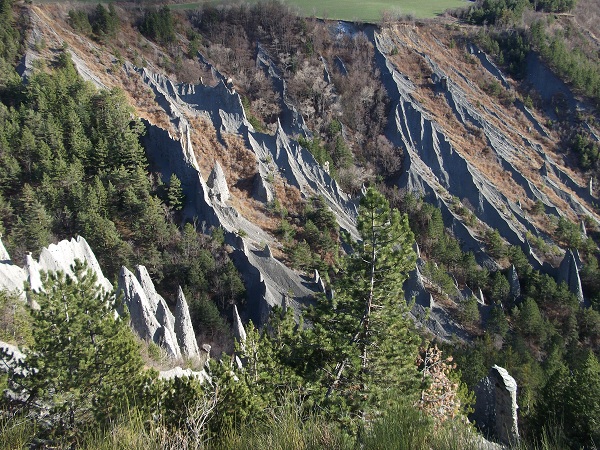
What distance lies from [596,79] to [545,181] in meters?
22.9

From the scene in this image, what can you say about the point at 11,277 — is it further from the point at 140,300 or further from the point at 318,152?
the point at 318,152

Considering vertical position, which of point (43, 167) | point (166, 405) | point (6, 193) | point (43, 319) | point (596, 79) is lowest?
point (6, 193)

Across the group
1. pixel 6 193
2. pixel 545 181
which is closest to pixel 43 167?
pixel 6 193

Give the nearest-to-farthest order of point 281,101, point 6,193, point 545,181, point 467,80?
point 6,193 → point 545,181 → point 281,101 → point 467,80

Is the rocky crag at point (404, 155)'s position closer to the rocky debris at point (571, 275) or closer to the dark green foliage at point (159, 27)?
the rocky debris at point (571, 275)

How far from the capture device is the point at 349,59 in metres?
57.8

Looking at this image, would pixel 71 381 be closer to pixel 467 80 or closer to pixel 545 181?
pixel 545 181

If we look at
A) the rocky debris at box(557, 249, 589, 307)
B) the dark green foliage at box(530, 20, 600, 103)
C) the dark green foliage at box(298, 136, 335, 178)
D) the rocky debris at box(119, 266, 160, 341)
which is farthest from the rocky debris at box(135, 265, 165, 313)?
the dark green foliage at box(530, 20, 600, 103)

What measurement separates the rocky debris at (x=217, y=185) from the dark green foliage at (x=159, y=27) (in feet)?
106

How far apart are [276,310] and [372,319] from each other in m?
2.35

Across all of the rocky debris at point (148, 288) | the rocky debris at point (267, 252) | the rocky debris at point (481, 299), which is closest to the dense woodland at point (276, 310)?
the rocky debris at point (481, 299)

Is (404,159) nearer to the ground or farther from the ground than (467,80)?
nearer to the ground

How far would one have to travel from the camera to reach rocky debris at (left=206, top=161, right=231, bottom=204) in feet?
97.9

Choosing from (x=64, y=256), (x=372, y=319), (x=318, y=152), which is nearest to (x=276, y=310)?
(x=372, y=319)
